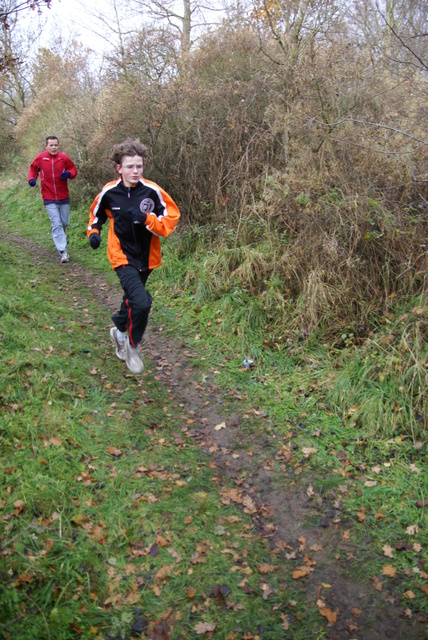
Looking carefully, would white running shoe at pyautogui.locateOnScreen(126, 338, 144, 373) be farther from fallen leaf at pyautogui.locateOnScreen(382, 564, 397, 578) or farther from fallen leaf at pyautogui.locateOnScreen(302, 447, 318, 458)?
fallen leaf at pyautogui.locateOnScreen(382, 564, 397, 578)

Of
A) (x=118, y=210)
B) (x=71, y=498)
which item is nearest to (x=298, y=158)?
(x=118, y=210)

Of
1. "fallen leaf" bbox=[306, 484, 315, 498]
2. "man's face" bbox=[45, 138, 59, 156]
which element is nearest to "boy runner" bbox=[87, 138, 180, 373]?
"fallen leaf" bbox=[306, 484, 315, 498]

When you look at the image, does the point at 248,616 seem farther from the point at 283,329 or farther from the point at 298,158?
the point at 298,158

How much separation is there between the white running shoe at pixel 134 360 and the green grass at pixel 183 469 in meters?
0.15

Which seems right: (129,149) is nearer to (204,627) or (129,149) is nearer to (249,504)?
(249,504)

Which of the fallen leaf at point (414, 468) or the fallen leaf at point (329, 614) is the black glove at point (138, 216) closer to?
the fallen leaf at point (414, 468)

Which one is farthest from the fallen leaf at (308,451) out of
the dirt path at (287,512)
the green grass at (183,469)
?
the dirt path at (287,512)

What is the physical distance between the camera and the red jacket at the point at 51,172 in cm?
885

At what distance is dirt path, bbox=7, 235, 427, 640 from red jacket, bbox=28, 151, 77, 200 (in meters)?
4.73

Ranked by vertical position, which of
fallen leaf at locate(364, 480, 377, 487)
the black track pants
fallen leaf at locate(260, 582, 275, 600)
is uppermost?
the black track pants

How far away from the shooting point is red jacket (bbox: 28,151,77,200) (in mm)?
8852

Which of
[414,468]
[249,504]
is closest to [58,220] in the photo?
[249,504]

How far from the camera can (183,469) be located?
13.4 ft

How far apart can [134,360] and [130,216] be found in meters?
1.53
